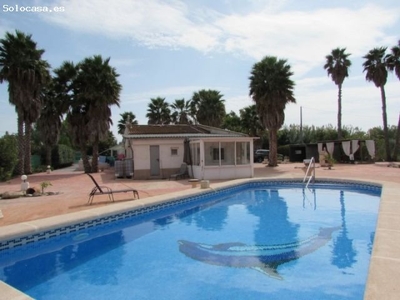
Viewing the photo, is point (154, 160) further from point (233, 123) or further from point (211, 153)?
point (233, 123)

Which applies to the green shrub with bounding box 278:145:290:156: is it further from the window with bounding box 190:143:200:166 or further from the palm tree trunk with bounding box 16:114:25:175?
the palm tree trunk with bounding box 16:114:25:175

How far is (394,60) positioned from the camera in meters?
31.9

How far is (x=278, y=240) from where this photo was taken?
25.0 ft

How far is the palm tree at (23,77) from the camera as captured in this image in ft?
77.7

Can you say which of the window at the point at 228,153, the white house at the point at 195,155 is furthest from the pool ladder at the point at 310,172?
the window at the point at 228,153

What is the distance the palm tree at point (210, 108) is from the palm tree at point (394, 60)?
780 inches

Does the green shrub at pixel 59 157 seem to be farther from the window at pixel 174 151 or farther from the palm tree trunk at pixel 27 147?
the window at pixel 174 151

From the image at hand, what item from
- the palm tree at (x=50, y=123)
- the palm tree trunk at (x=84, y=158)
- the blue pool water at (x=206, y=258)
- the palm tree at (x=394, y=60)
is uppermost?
the palm tree at (x=394, y=60)

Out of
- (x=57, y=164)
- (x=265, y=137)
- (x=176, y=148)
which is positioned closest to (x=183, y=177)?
(x=176, y=148)

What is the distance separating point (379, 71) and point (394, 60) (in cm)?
166

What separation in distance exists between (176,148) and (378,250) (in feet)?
54.0

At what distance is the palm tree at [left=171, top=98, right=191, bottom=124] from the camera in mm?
46906

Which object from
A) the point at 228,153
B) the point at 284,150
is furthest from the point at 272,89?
the point at 284,150

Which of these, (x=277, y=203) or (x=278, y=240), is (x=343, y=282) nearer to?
(x=278, y=240)
